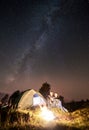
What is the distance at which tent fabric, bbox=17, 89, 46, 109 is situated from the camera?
2811 cm

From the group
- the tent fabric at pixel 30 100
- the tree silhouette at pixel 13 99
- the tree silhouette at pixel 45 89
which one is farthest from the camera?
the tree silhouette at pixel 45 89

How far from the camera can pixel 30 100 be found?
1142 inches

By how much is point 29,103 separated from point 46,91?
4392 mm

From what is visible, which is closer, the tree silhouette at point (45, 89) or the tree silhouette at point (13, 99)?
the tree silhouette at point (13, 99)

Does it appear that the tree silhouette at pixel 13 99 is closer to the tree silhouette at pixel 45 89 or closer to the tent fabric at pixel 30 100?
the tent fabric at pixel 30 100

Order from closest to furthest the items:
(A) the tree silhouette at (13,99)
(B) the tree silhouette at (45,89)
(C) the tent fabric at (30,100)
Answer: (C) the tent fabric at (30,100) → (A) the tree silhouette at (13,99) → (B) the tree silhouette at (45,89)

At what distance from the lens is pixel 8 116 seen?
21.1 metres

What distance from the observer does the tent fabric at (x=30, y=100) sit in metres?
28.1

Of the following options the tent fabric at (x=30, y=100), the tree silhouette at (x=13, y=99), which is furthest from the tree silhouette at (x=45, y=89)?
the tree silhouette at (x=13, y=99)

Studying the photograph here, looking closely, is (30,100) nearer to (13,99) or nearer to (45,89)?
(13,99)

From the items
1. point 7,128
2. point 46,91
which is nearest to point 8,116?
point 7,128

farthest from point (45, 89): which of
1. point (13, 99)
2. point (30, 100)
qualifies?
point (13, 99)

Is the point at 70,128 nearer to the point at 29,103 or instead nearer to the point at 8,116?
the point at 8,116

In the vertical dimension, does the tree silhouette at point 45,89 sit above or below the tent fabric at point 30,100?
above
